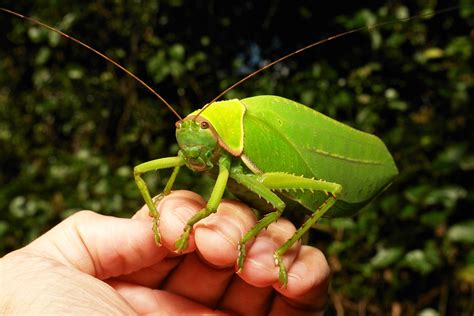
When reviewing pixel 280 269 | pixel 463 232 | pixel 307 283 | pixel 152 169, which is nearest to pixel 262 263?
pixel 280 269

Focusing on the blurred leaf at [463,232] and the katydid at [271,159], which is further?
the blurred leaf at [463,232]

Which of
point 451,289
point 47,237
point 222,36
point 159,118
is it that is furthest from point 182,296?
point 222,36

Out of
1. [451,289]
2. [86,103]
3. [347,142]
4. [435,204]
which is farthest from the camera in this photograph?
[86,103]

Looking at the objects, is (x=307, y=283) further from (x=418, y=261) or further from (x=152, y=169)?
(x=418, y=261)

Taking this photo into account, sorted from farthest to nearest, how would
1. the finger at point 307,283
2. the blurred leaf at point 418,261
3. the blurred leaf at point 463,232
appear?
the blurred leaf at point 418,261, the blurred leaf at point 463,232, the finger at point 307,283

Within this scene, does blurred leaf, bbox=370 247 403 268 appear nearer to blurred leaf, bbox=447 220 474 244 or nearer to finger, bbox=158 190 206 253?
blurred leaf, bbox=447 220 474 244

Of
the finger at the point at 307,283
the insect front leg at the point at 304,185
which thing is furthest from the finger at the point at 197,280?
the insect front leg at the point at 304,185

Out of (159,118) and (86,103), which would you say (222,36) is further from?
(86,103)

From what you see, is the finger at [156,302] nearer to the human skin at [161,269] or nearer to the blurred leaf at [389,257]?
the human skin at [161,269]
